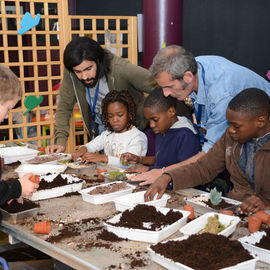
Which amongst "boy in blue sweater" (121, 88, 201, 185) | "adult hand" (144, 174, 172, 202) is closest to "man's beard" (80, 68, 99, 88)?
"boy in blue sweater" (121, 88, 201, 185)

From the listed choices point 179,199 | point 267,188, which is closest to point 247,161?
point 267,188

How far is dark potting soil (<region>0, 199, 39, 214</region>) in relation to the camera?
85.4 inches

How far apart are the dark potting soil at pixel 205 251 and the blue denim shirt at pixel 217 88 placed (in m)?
1.16

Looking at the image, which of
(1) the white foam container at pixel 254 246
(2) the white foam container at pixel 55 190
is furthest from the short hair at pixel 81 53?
(1) the white foam container at pixel 254 246

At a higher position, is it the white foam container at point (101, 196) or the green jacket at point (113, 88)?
→ the green jacket at point (113, 88)

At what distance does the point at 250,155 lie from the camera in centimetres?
239

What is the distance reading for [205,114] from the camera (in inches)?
113

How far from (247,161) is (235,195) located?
8.6 inches

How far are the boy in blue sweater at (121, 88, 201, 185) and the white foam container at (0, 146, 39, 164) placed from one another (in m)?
0.86

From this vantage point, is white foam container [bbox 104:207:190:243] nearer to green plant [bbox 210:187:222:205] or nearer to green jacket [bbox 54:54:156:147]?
green plant [bbox 210:187:222:205]

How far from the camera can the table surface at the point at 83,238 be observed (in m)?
1.66

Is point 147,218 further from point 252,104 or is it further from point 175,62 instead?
point 175,62

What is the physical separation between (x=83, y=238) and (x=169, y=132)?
4.95ft

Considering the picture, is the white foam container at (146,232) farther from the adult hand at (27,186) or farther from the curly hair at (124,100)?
the curly hair at (124,100)
